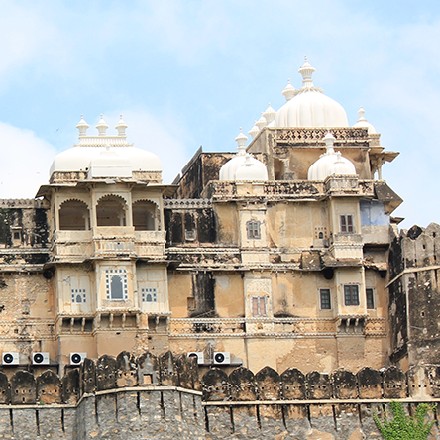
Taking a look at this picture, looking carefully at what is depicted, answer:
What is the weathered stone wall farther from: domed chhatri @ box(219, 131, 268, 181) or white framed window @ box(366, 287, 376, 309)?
domed chhatri @ box(219, 131, 268, 181)

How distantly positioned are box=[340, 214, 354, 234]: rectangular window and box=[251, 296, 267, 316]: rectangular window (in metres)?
3.97

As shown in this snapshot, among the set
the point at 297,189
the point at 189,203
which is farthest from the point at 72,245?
the point at 297,189

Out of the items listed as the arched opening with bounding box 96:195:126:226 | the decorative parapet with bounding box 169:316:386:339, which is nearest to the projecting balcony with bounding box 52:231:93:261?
the arched opening with bounding box 96:195:126:226

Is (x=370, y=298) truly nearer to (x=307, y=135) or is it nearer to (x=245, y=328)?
(x=245, y=328)

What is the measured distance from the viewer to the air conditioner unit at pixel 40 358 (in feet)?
274

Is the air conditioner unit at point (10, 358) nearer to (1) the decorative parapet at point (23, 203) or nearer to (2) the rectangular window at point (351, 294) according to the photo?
(1) the decorative parapet at point (23, 203)

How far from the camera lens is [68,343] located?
83.8 metres

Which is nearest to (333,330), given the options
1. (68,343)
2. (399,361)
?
(399,361)

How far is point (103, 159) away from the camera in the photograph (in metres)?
85.0

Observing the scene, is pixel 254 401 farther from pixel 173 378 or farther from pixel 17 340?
pixel 17 340

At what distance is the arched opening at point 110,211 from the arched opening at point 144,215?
66 cm

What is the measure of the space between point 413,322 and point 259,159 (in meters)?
9.59

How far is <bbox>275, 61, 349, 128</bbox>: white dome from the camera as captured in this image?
90.8 meters

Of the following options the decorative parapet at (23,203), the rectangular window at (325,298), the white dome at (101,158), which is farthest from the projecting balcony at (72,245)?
the rectangular window at (325,298)
